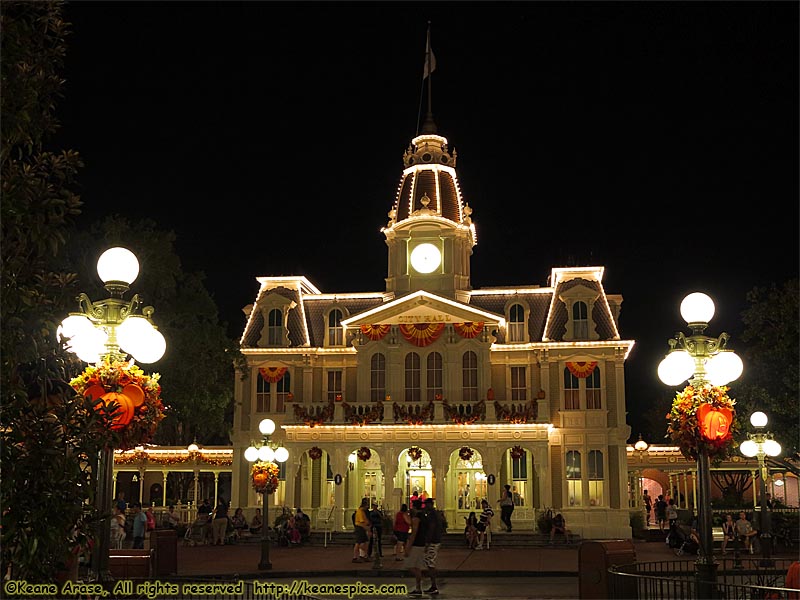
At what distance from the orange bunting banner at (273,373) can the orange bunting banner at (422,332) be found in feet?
19.0

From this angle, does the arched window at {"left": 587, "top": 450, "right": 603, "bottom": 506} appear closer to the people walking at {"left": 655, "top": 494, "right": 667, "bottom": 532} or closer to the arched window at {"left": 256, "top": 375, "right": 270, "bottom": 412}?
the people walking at {"left": 655, "top": 494, "right": 667, "bottom": 532}

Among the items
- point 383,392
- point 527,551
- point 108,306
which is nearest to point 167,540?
point 108,306

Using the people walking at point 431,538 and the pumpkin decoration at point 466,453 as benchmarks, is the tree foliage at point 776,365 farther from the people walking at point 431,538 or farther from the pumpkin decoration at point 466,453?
the people walking at point 431,538

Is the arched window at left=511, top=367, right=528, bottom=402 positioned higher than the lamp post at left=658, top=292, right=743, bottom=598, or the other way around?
the arched window at left=511, top=367, right=528, bottom=402

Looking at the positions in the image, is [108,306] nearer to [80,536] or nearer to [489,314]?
[80,536]

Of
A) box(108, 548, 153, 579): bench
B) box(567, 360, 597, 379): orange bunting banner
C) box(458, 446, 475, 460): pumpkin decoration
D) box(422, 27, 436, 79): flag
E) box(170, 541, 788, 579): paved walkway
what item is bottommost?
box(170, 541, 788, 579): paved walkway

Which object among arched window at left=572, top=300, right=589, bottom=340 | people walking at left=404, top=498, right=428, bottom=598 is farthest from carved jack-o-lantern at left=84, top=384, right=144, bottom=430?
arched window at left=572, top=300, right=589, bottom=340

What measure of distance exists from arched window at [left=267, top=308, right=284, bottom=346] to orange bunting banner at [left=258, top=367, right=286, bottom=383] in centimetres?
107

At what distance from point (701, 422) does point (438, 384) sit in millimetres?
25906

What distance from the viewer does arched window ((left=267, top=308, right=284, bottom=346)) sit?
41.1 metres

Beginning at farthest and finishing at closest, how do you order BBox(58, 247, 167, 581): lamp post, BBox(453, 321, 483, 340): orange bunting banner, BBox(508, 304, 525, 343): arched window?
1. BBox(508, 304, 525, 343): arched window
2. BBox(453, 321, 483, 340): orange bunting banner
3. BBox(58, 247, 167, 581): lamp post

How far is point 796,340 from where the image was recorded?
32219mm

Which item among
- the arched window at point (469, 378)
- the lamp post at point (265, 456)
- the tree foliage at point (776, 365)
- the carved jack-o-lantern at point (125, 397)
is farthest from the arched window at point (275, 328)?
the carved jack-o-lantern at point (125, 397)

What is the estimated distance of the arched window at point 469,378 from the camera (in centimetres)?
3844
